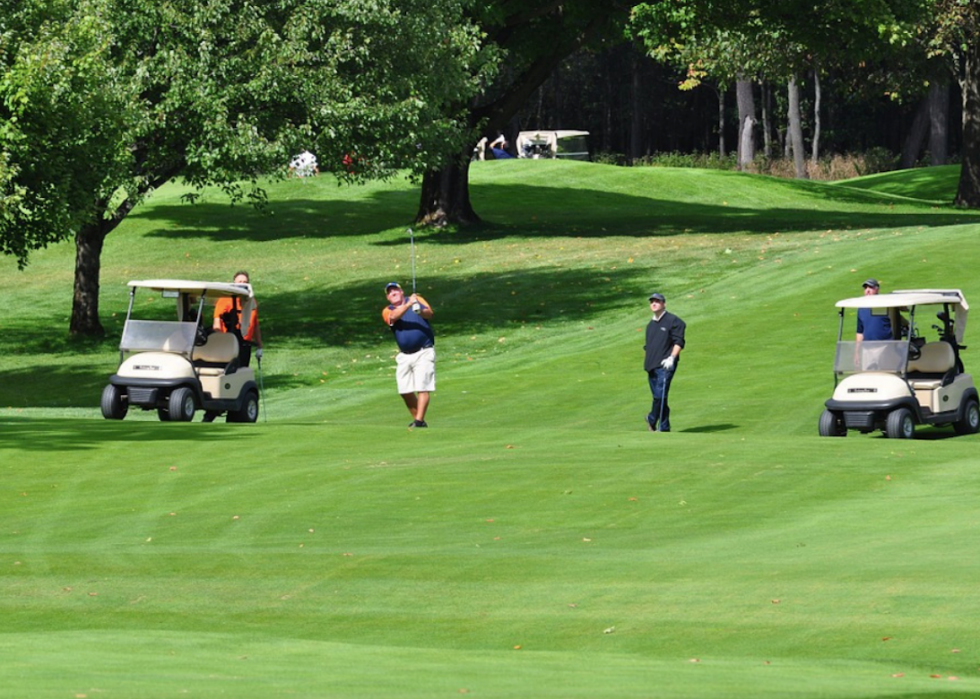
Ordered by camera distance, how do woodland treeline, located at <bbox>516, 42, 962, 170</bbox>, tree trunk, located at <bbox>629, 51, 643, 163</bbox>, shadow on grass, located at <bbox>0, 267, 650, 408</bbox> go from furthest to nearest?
tree trunk, located at <bbox>629, 51, 643, 163</bbox>, woodland treeline, located at <bbox>516, 42, 962, 170</bbox>, shadow on grass, located at <bbox>0, 267, 650, 408</bbox>

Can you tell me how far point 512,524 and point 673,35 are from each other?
3191 cm

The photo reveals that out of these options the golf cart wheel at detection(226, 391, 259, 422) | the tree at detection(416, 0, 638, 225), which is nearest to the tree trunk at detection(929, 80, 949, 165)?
the tree at detection(416, 0, 638, 225)

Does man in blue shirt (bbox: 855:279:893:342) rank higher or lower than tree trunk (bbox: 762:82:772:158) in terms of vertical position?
lower

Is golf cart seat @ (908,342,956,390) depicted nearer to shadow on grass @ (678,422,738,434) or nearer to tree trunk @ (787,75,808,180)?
shadow on grass @ (678,422,738,434)

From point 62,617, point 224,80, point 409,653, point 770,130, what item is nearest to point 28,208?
point 224,80

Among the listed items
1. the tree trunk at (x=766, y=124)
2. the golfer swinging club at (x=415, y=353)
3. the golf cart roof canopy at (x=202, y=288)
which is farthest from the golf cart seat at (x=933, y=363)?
the tree trunk at (x=766, y=124)

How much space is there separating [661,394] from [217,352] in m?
6.11

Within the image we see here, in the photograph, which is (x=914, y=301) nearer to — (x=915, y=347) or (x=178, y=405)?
(x=915, y=347)

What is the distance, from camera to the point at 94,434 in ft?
61.9

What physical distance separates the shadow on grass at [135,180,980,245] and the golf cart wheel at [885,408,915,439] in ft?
83.0

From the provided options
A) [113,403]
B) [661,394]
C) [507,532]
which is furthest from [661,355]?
[507,532]

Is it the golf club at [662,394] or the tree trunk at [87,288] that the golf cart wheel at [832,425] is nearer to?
the golf club at [662,394]

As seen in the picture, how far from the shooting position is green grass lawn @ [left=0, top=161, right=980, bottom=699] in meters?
9.20

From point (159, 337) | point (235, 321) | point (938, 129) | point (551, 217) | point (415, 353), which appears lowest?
point (415, 353)
